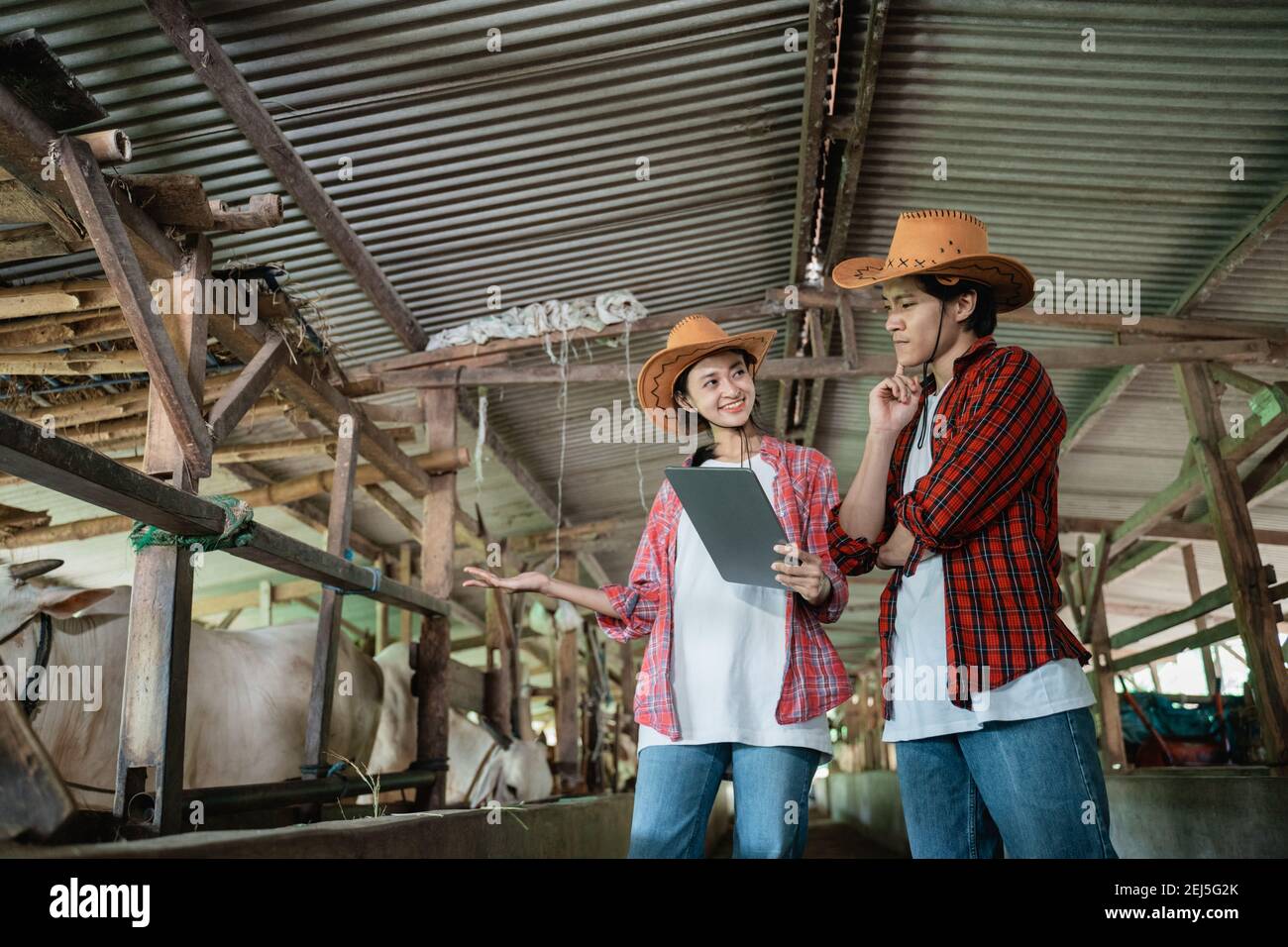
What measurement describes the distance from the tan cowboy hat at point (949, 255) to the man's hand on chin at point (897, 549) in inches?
21.6

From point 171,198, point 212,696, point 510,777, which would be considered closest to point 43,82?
point 171,198

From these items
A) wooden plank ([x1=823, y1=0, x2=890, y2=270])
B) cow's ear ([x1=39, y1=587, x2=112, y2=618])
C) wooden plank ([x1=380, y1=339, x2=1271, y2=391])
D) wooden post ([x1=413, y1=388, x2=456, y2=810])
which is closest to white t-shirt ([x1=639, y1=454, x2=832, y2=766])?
cow's ear ([x1=39, y1=587, x2=112, y2=618])

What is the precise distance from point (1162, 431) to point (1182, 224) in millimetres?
3413

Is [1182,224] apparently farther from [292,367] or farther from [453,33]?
[292,367]

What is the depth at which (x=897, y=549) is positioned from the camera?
6.99 feet

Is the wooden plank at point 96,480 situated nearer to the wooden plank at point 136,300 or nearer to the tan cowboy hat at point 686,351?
the wooden plank at point 136,300

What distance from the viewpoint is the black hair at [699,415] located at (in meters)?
2.68

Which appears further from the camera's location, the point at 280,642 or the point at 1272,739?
the point at 280,642

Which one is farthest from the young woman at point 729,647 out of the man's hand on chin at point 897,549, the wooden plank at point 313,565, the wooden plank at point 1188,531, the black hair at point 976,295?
the wooden plank at point 1188,531

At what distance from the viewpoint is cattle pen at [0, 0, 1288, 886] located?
Answer: 3221 mm

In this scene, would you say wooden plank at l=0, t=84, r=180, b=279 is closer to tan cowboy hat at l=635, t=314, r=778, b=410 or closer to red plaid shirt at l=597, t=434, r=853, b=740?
tan cowboy hat at l=635, t=314, r=778, b=410
